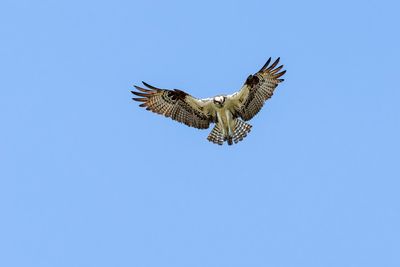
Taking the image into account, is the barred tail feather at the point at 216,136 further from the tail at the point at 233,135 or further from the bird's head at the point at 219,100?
the bird's head at the point at 219,100

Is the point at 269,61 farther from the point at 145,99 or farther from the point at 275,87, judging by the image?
the point at 145,99

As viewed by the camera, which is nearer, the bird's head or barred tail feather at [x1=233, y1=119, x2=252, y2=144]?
the bird's head

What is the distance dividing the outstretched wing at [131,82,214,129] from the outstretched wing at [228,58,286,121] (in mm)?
842

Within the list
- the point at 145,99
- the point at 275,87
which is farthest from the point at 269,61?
the point at 145,99

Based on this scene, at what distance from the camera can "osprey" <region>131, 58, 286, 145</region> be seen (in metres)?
42.0

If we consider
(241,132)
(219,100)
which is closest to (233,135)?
(241,132)

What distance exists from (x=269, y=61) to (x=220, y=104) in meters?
1.72

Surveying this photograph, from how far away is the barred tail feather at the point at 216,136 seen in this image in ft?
140

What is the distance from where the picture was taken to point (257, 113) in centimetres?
4241

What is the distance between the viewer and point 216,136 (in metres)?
42.8

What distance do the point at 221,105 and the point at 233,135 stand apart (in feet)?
3.81

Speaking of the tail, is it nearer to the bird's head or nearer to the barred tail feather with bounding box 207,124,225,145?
the barred tail feather with bounding box 207,124,225,145

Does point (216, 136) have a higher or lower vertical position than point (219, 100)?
lower

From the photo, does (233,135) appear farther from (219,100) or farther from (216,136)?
(219,100)
